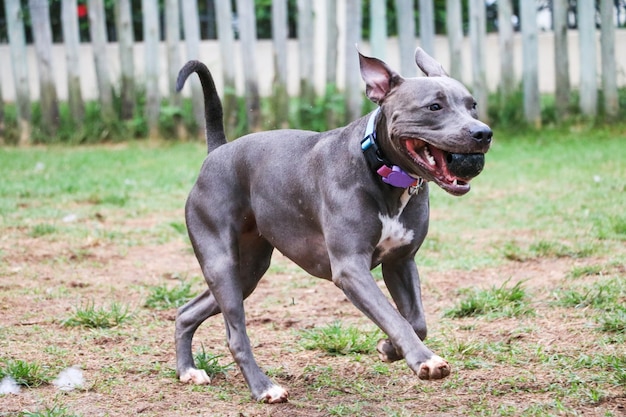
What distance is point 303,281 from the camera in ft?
20.2

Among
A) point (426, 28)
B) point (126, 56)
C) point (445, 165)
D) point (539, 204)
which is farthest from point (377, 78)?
point (126, 56)

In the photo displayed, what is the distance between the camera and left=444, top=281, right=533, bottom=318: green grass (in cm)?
515

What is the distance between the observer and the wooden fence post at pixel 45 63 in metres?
11.8

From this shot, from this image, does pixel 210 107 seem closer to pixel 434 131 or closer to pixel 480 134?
pixel 434 131

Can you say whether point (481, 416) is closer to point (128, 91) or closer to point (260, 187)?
point (260, 187)

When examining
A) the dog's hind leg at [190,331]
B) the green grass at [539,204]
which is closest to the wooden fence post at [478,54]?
the green grass at [539,204]

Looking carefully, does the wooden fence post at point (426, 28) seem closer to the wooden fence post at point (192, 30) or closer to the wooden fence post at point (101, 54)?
the wooden fence post at point (192, 30)

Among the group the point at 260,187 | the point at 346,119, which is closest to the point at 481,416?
the point at 260,187

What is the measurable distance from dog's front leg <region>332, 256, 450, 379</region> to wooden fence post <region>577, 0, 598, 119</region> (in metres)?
8.42

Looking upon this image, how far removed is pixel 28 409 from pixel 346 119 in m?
8.00

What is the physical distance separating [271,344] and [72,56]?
8.12 m

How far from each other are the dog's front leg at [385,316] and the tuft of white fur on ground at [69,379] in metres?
1.26

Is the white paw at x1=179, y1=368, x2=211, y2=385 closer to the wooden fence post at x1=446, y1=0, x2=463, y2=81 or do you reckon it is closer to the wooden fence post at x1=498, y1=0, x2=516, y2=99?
the wooden fence post at x1=446, y1=0, x2=463, y2=81

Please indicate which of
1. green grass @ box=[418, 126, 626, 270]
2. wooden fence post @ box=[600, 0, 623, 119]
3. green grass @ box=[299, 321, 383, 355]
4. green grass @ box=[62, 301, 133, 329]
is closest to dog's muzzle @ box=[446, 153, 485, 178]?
green grass @ box=[299, 321, 383, 355]
